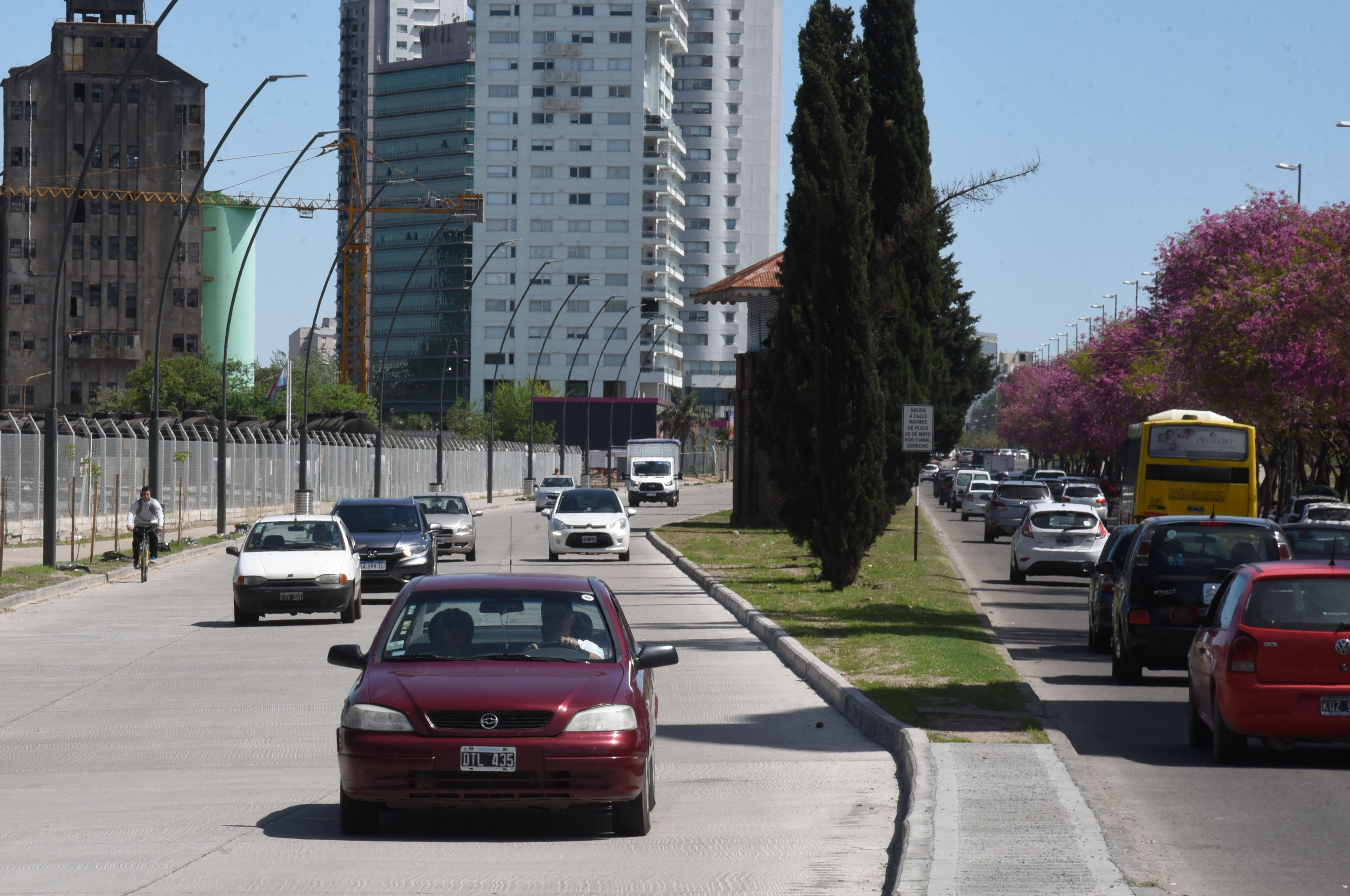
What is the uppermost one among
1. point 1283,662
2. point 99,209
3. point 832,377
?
point 99,209

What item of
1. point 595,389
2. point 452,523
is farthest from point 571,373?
point 452,523

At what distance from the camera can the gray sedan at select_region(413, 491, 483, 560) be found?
1535 inches

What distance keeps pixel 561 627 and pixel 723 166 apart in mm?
174759

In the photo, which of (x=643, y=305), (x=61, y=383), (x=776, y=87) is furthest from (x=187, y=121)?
(x=776, y=87)

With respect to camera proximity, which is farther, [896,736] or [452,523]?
[452,523]

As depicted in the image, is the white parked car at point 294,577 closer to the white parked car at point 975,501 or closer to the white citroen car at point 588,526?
the white citroen car at point 588,526

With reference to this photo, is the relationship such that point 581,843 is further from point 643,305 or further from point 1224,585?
point 643,305

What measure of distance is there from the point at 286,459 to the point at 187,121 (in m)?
79.3

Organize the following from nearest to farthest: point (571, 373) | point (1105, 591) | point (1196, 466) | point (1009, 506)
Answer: point (1105, 591)
point (1196, 466)
point (1009, 506)
point (571, 373)

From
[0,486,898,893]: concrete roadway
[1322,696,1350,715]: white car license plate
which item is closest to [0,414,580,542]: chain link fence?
[0,486,898,893]: concrete roadway

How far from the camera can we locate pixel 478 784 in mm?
8742

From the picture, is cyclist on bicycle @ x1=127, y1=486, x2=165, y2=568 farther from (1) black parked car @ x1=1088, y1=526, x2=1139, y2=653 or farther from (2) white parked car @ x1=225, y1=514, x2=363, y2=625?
(1) black parked car @ x1=1088, y1=526, x2=1139, y2=653

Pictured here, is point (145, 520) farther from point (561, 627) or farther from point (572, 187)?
point (572, 187)

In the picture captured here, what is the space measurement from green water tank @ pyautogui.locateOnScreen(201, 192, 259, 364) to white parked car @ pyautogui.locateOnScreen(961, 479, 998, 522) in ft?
275
